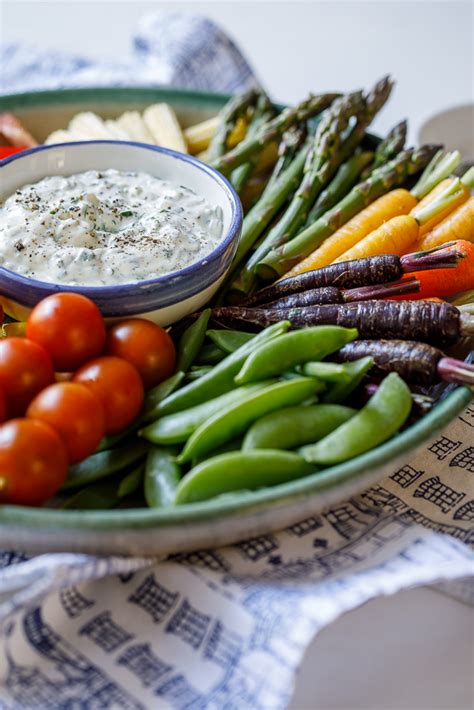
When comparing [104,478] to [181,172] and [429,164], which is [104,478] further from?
[429,164]

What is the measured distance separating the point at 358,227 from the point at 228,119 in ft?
3.07

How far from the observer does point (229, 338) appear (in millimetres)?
2309

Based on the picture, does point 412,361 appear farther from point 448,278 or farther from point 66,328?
point 66,328

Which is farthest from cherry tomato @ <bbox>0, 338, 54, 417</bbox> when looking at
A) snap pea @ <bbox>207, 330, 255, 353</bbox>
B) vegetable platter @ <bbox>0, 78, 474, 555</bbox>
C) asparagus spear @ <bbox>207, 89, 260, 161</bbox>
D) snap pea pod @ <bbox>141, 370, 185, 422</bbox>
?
asparagus spear @ <bbox>207, 89, 260, 161</bbox>

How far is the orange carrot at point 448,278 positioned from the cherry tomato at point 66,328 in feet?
3.19

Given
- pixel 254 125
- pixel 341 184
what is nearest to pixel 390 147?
pixel 341 184

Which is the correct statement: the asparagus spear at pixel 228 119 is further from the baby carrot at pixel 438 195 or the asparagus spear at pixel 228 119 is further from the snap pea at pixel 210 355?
the snap pea at pixel 210 355

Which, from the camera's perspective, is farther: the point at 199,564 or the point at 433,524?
the point at 433,524

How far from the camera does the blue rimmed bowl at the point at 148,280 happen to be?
2285mm

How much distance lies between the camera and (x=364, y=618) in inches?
75.5

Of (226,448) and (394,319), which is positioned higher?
(394,319)

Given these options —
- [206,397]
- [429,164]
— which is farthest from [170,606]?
[429,164]

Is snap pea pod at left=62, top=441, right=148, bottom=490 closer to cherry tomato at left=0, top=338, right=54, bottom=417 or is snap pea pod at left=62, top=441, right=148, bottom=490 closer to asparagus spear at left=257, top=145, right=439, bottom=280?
cherry tomato at left=0, top=338, right=54, bottom=417

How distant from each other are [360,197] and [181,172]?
0.67m
